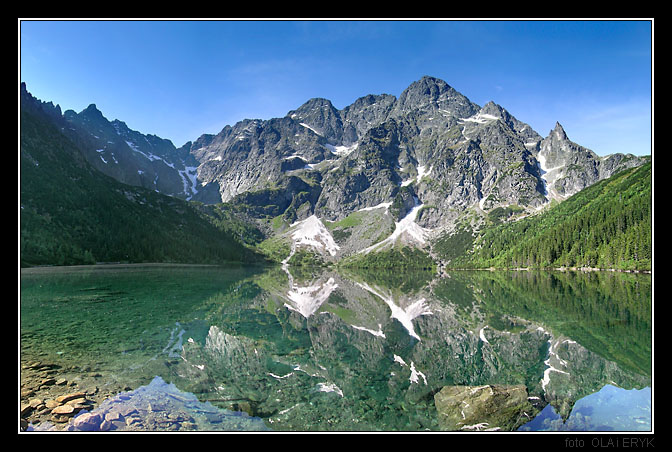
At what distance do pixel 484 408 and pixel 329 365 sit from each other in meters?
10.7

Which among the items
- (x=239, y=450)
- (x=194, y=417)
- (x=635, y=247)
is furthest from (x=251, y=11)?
Answer: (x=635, y=247)

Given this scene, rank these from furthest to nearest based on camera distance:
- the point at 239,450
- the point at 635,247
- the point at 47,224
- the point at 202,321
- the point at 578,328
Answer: the point at 47,224 < the point at 635,247 < the point at 202,321 < the point at 578,328 < the point at 239,450

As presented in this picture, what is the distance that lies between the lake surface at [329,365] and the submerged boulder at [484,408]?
0.72 ft

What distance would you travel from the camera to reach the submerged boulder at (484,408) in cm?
1346

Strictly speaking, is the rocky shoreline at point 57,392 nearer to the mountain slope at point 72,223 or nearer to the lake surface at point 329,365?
the lake surface at point 329,365

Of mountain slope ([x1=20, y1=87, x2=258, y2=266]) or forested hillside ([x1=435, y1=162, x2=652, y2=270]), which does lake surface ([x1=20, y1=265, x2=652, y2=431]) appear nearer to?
forested hillside ([x1=435, y1=162, x2=652, y2=270])

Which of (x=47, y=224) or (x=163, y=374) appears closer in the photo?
(x=163, y=374)

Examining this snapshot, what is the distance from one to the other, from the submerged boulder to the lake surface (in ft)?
0.72

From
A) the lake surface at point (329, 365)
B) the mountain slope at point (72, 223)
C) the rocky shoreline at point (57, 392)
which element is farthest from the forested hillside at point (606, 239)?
the mountain slope at point (72, 223)

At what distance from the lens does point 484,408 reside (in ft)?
46.5

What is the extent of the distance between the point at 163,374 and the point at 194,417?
5.87 m

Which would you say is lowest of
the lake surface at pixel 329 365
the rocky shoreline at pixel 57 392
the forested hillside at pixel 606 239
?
the lake surface at pixel 329 365

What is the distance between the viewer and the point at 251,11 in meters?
12.4

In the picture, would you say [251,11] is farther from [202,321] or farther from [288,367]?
[202,321]
